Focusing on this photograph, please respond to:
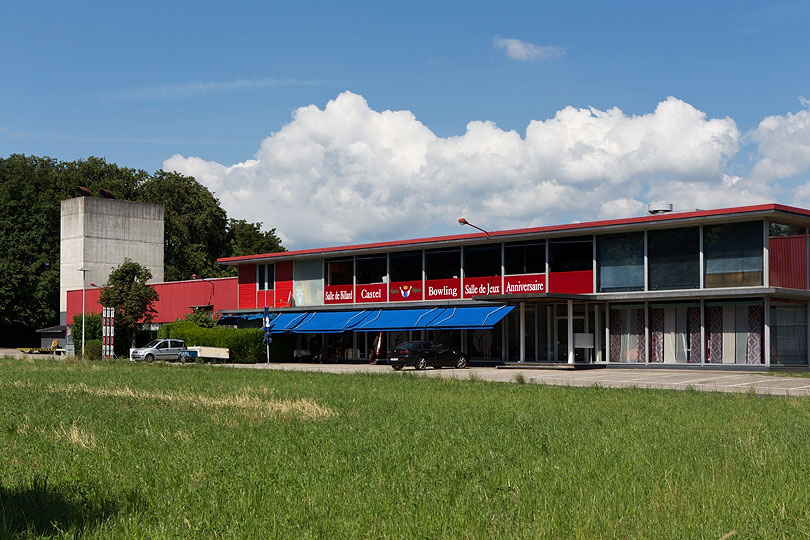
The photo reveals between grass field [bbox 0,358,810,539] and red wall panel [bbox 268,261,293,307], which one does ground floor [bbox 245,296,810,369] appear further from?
grass field [bbox 0,358,810,539]

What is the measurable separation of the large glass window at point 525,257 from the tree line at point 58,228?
4248 cm

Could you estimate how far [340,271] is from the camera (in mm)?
51031

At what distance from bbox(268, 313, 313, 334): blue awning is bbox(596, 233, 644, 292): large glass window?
1799cm

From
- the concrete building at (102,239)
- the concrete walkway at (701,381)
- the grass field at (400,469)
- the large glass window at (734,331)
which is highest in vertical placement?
the concrete building at (102,239)

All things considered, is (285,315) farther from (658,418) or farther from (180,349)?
(658,418)

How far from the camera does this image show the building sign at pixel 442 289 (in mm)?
45281

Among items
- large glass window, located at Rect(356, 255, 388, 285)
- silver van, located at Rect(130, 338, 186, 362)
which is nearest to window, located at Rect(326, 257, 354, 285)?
large glass window, located at Rect(356, 255, 388, 285)

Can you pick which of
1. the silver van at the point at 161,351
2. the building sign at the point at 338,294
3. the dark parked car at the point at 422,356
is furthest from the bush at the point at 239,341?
the dark parked car at the point at 422,356

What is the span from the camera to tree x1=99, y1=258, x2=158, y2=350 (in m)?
54.6

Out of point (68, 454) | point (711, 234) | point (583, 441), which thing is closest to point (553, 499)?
point (583, 441)

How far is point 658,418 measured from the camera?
14914 millimetres

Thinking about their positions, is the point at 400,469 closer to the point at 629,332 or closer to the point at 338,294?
the point at 629,332

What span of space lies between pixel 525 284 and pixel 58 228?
52.9m

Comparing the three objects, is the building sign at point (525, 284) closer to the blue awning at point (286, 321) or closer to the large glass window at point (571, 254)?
→ the large glass window at point (571, 254)
